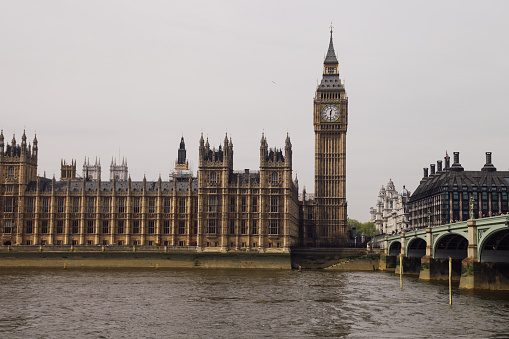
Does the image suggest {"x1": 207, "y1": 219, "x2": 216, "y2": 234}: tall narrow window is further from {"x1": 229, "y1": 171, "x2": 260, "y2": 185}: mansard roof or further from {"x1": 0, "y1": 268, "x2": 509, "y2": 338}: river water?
{"x1": 0, "y1": 268, "x2": 509, "y2": 338}: river water

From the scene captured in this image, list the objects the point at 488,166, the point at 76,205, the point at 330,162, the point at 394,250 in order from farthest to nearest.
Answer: the point at 488,166 < the point at 330,162 < the point at 76,205 < the point at 394,250

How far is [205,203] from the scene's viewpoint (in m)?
136

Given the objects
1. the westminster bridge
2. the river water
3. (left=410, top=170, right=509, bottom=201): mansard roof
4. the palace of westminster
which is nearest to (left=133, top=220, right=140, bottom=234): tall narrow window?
the palace of westminster

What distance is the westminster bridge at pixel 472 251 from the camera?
74.6 metres

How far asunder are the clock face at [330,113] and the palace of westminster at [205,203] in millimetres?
234

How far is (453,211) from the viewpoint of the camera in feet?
561

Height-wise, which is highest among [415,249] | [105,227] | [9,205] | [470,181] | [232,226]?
[470,181]

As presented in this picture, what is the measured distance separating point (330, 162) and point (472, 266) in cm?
7898

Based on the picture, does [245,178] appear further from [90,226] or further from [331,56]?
[331,56]

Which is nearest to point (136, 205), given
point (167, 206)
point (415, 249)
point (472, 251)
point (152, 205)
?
point (152, 205)

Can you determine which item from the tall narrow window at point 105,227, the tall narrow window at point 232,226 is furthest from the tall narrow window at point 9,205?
the tall narrow window at point 232,226

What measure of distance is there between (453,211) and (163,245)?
77.7m

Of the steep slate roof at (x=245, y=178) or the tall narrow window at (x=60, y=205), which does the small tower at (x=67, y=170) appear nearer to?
the tall narrow window at (x=60, y=205)

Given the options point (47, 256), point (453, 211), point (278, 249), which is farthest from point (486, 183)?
point (47, 256)
